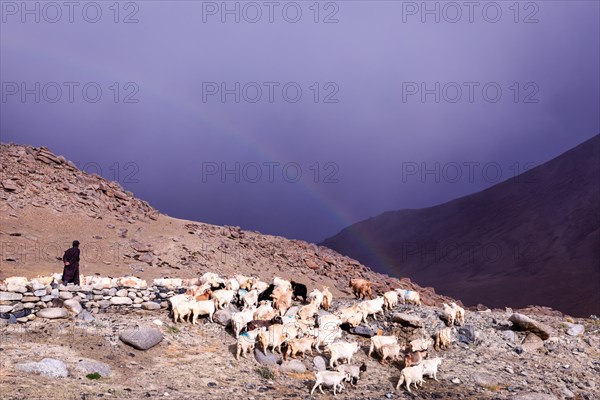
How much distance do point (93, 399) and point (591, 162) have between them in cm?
10054

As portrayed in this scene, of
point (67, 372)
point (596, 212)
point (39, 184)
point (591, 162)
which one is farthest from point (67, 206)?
point (591, 162)

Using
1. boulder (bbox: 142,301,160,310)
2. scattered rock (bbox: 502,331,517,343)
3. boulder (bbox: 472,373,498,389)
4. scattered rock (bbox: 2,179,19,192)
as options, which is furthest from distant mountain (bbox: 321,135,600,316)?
scattered rock (bbox: 2,179,19,192)

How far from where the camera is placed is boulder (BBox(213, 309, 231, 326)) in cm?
1442

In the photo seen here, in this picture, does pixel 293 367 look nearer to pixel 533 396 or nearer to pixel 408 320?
pixel 408 320

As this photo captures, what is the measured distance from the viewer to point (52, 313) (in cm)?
1296

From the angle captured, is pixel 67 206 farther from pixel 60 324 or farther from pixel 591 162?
pixel 591 162

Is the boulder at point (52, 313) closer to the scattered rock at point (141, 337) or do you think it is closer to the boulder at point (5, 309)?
the boulder at point (5, 309)

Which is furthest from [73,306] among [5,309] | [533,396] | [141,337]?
[533,396]

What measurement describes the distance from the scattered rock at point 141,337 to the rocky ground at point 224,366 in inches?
5.6

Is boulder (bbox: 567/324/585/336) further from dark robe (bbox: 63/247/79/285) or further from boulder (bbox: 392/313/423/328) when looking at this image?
dark robe (bbox: 63/247/79/285)

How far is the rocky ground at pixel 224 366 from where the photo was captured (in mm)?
10172

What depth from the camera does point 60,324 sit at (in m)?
12.7

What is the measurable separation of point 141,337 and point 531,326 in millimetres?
10991

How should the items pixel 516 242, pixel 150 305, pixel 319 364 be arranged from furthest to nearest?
pixel 516 242
pixel 150 305
pixel 319 364
